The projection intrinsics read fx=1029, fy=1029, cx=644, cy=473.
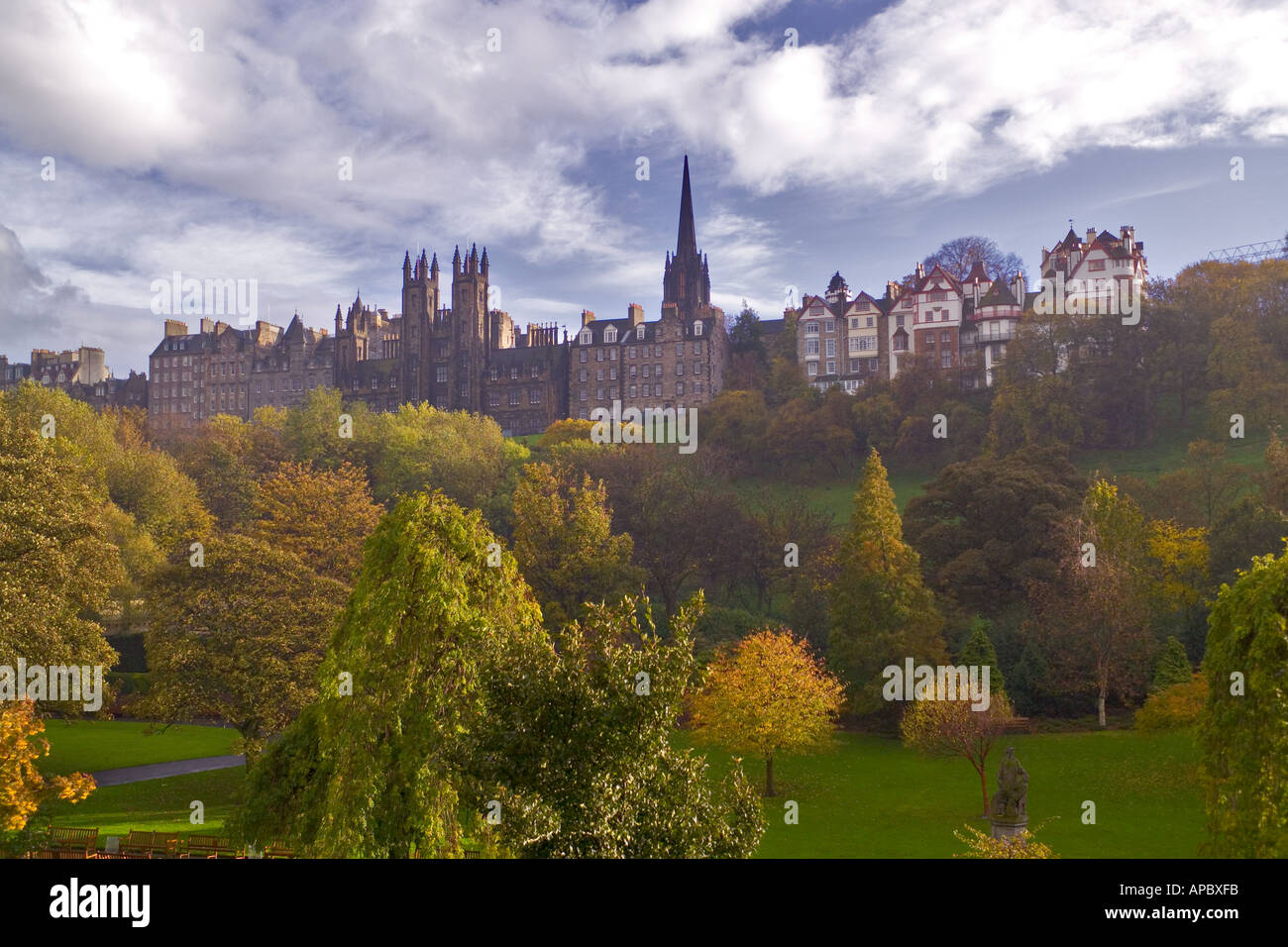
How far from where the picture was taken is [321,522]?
53.6 m

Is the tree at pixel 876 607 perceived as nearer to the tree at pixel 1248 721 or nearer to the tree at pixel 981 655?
the tree at pixel 981 655

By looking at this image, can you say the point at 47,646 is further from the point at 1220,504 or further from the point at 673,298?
the point at 673,298

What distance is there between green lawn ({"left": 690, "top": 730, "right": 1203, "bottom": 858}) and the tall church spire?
9878 cm

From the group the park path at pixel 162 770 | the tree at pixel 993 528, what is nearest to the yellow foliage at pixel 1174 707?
the tree at pixel 993 528

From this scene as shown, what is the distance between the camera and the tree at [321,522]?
51562mm

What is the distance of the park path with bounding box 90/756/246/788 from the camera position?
126 ft

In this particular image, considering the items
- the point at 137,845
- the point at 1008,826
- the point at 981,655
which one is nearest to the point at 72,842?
the point at 137,845

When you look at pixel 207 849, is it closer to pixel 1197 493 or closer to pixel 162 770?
pixel 162 770

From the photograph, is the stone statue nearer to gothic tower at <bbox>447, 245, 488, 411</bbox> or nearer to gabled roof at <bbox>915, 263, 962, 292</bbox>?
gabled roof at <bbox>915, 263, 962, 292</bbox>

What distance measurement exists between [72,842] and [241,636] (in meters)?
10.7

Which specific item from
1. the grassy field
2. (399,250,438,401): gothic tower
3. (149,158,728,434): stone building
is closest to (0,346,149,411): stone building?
(149,158,728,434): stone building

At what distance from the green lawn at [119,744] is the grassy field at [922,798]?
0.29 meters
